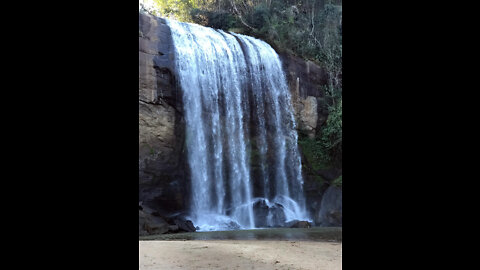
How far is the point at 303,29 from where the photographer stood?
1669cm

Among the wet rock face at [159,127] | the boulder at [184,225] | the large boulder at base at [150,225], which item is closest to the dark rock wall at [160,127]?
the wet rock face at [159,127]

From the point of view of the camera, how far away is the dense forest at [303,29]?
1520 cm

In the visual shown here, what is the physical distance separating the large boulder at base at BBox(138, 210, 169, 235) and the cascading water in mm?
1561

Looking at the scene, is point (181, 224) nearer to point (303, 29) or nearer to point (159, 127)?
point (159, 127)

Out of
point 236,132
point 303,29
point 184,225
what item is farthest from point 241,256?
point 303,29

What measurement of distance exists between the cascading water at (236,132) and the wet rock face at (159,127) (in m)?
0.33

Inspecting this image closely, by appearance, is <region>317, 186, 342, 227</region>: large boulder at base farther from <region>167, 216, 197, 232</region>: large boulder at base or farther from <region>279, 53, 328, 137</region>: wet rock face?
<region>167, 216, 197, 232</region>: large boulder at base

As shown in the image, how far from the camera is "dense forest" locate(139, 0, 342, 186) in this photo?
15.2 m
